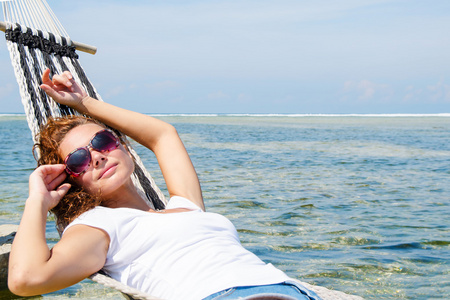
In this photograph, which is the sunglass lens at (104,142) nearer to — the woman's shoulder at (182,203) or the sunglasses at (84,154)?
the sunglasses at (84,154)

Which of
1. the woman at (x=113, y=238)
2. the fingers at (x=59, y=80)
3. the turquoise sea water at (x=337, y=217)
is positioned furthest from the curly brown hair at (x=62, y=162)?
the turquoise sea water at (x=337, y=217)

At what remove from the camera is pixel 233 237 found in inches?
66.7

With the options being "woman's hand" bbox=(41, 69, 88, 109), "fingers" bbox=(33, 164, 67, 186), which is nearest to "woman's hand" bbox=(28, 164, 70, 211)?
"fingers" bbox=(33, 164, 67, 186)

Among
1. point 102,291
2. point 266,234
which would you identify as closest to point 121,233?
point 102,291

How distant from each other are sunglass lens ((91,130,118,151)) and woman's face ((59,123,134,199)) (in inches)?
0.6

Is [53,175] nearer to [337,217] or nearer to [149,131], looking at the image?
[149,131]

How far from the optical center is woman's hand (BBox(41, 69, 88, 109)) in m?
2.31

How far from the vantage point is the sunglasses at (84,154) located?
1764mm

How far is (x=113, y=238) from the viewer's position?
5.08ft

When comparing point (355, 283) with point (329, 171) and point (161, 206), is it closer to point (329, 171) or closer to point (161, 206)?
point (161, 206)

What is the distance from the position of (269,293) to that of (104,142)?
83cm

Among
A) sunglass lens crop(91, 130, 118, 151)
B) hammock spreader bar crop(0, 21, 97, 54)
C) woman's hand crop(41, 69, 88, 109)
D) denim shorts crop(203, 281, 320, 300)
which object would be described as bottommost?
denim shorts crop(203, 281, 320, 300)

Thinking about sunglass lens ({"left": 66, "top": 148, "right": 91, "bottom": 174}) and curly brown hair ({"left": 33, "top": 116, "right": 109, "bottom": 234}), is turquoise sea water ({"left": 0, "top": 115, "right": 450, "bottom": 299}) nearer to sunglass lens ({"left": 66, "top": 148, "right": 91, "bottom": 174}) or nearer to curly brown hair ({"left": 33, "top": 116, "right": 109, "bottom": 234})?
curly brown hair ({"left": 33, "top": 116, "right": 109, "bottom": 234})

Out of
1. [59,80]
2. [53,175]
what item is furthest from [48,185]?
[59,80]
